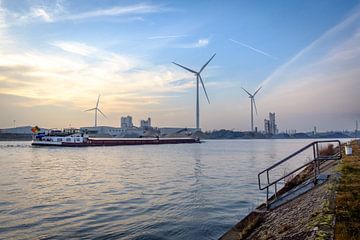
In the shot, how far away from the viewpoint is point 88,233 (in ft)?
43.3

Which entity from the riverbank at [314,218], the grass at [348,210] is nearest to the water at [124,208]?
the riverbank at [314,218]

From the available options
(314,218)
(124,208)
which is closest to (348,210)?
(314,218)

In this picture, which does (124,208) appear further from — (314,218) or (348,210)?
(348,210)

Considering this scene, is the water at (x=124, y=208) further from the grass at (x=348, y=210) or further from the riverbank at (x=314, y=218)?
the grass at (x=348, y=210)

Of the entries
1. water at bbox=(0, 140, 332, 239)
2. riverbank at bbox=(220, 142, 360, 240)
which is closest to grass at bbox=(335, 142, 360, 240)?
riverbank at bbox=(220, 142, 360, 240)

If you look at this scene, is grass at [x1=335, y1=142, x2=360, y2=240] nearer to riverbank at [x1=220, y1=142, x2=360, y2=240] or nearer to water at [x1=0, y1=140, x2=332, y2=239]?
riverbank at [x1=220, y1=142, x2=360, y2=240]

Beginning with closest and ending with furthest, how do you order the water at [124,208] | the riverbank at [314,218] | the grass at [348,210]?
1. the grass at [348,210]
2. the riverbank at [314,218]
3. the water at [124,208]

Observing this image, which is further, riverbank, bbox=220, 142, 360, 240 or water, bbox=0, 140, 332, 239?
water, bbox=0, 140, 332, 239

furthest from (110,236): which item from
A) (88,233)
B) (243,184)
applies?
(243,184)

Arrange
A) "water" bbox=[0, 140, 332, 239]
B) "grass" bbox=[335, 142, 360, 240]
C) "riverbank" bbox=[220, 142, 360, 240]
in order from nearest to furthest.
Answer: "grass" bbox=[335, 142, 360, 240]
"riverbank" bbox=[220, 142, 360, 240]
"water" bbox=[0, 140, 332, 239]

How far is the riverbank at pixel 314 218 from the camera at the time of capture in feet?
25.5

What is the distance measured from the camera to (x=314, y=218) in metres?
8.82

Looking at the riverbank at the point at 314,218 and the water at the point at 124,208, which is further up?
the riverbank at the point at 314,218

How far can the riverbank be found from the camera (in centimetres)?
777
